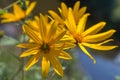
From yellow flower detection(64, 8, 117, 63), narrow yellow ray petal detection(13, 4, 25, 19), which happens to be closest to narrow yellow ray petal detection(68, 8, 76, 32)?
yellow flower detection(64, 8, 117, 63)

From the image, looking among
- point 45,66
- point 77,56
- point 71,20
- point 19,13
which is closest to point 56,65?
point 45,66

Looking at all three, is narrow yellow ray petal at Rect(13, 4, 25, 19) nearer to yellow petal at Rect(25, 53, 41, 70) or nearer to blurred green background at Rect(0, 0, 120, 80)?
blurred green background at Rect(0, 0, 120, 80)

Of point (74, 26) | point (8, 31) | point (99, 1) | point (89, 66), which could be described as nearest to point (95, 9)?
point (99, 1)

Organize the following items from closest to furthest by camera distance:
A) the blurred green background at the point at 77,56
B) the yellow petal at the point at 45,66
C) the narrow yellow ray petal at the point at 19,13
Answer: the yellow petal at the point at 45,66, the blurred green background at the point at 77,56, the narrow yellow ray petal at the point at 19,13

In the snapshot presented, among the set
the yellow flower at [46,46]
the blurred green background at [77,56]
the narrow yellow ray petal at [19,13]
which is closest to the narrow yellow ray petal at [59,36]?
the yellow flower at [46,46]

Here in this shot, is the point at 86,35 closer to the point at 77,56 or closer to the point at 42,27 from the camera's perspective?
the point at 42,27

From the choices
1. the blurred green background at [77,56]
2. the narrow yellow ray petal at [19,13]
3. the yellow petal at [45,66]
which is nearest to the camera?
the yellow petal at [45,66]

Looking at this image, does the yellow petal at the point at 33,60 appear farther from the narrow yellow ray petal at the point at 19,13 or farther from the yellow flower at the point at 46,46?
the narrow yellow ray petal at the point at 19,13

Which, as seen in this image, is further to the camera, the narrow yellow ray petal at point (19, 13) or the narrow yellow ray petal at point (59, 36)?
the narrow yellow ray petal at point (19, 13)

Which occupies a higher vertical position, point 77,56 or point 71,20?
A: point 71,20

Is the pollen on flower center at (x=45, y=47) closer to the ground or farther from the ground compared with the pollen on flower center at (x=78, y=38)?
farther from the ground
